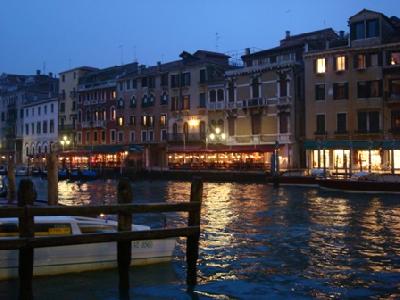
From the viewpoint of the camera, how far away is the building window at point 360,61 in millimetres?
47250

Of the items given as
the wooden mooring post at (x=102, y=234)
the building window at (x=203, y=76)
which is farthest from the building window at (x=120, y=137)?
the wooden mooring post at (x=102, y=234)

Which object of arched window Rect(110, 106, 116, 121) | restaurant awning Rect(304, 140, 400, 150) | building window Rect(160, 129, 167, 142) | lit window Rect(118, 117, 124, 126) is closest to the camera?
restaurant awning Rect(304, 140, 400, 150)

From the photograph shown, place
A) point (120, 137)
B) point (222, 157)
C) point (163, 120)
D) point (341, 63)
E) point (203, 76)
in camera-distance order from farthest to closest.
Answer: point (120, 137), point (163, 120), point (203, 76), point (222, 157), point (341, 63)

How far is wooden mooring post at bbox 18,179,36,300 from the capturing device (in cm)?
926

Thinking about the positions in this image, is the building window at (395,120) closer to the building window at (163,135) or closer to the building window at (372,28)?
the building window at (372,28)

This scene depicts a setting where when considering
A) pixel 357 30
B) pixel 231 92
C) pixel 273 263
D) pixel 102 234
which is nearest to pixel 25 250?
pixel 102 234

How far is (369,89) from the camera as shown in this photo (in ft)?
155

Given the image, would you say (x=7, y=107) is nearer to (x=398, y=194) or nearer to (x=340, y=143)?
(x=340, y=143)

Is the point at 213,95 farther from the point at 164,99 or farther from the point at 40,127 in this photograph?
the point at 40,127

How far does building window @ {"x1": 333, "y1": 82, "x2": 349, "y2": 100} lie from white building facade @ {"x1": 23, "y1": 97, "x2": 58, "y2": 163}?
139ft

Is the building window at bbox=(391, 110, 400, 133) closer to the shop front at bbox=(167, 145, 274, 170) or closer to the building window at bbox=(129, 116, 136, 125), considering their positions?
the shop front at bbox=(167, 145, 274, 170)

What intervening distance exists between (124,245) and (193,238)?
4.41 ft

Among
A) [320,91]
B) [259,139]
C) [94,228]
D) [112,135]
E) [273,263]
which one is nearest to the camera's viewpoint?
[94,228]

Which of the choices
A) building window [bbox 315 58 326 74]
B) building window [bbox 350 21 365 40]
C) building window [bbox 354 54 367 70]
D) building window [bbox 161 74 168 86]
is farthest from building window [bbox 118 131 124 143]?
building window [bbox 350 21 365 40]
